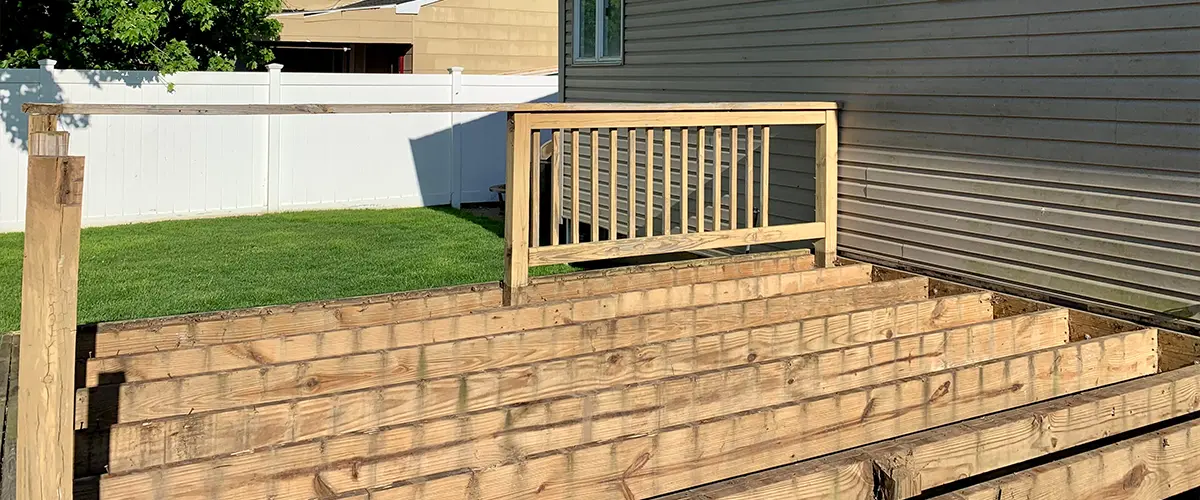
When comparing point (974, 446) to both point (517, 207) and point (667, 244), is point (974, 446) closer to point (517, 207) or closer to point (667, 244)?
point (517, 207)

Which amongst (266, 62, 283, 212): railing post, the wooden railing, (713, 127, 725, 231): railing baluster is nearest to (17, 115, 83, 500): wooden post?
the wooden railing

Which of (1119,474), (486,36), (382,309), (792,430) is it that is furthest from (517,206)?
(486,36)

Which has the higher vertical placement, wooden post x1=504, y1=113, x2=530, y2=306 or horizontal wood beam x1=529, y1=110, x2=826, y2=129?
horizontal wood beam x1=529, y1=110, x2=826, y2=129

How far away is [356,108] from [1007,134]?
145 inches

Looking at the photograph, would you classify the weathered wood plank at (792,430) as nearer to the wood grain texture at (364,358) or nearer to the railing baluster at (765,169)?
the wood grain texture at (364,358)

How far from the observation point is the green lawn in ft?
31.1

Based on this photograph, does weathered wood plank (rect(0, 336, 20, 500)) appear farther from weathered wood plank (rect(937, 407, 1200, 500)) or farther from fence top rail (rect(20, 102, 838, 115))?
weathered wood plank (rect(937, 407, 1200, 500))

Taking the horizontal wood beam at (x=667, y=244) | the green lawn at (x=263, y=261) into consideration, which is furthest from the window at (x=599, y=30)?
the horizontal wood beam at (x=667, y=244)

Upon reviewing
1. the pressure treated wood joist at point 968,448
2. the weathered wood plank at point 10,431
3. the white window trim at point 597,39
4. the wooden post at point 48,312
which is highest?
the white window trim at point 597,39

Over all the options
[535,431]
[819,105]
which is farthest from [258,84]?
[535,431]

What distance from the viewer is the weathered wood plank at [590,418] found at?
11.7 ft

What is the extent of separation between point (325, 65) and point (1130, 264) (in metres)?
18.4

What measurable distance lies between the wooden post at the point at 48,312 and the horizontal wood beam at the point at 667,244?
11.2 ft

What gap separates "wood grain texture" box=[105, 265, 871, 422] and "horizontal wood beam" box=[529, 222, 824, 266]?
0.43 m
